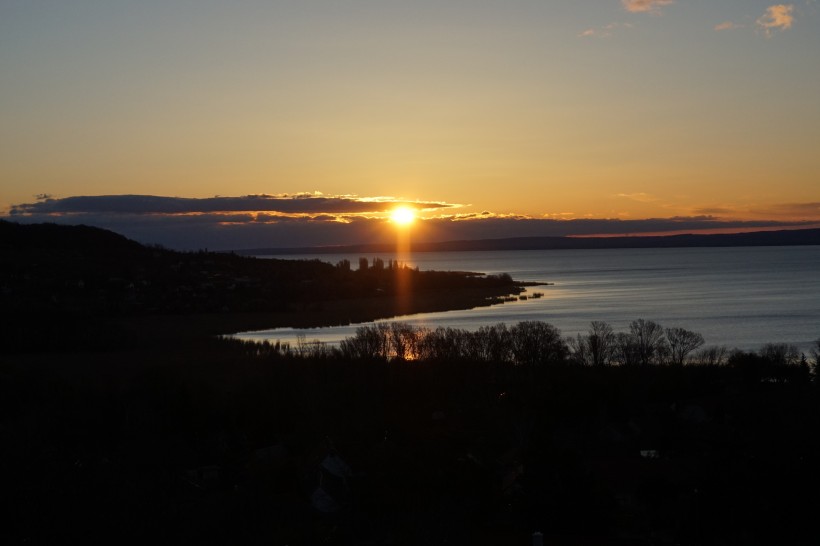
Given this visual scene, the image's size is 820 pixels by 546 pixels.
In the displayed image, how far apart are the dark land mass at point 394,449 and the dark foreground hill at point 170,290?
24.2 feet

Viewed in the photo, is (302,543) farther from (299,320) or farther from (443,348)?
(299,320)

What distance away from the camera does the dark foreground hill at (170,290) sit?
48.0m

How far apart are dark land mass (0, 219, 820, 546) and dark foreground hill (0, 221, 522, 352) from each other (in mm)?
7361

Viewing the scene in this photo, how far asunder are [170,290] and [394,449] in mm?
53062

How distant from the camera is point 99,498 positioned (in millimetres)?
13594

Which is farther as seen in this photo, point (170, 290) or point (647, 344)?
point (170, 290)

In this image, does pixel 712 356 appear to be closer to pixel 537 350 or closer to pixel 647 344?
pixel 647 344

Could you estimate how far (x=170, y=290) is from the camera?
69750 mm

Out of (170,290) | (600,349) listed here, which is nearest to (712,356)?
(600,349)

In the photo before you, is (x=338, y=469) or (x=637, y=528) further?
(x=338, y=469)

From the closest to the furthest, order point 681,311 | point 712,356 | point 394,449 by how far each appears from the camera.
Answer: point 394,449 → point 712,356 → point 681,311

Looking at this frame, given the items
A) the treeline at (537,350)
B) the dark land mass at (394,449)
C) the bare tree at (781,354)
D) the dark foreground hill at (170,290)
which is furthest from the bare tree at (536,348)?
the dark foreground hill at (170,290)

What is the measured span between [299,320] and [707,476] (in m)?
46.3

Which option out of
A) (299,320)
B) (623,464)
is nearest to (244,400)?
(623,464)
